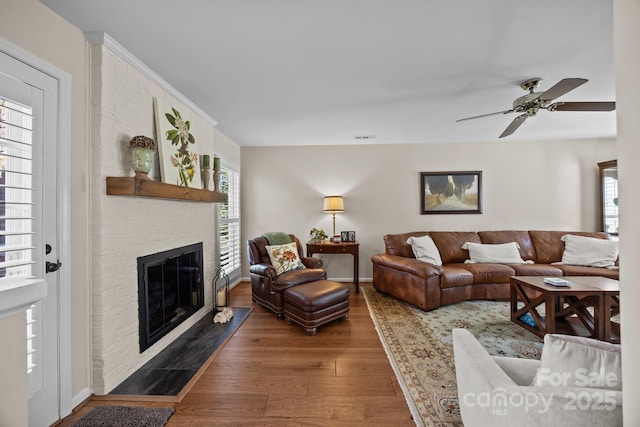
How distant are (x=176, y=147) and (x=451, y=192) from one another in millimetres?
4277

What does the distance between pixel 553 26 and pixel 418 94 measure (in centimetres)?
113

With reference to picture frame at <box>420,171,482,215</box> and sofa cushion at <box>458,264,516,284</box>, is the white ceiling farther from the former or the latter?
sofa cushion at <box>458,264,516,284</box>

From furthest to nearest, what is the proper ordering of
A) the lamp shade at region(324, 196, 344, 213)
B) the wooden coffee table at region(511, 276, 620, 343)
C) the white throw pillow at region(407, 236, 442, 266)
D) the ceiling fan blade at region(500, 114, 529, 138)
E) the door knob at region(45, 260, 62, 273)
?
the lamp shade at region(324, 196, 344, 213) → the white throw pillow at region(407, 236, 442, 266) → the ceiling fan blade at region(500, 114, 529, 138) → the wooden coffee table at region(511, 276, 620, 343) → the door knob at region(45, 260, 62, 273)

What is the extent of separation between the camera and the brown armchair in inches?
124

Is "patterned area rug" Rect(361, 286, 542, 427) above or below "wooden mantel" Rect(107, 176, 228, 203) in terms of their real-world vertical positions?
below

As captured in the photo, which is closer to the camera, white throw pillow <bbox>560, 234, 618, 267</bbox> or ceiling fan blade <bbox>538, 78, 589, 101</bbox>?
ceiling fan blade <bbox>538, 78, 589, 101</bbox>

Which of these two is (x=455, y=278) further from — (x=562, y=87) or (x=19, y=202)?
(x=19, y=202)

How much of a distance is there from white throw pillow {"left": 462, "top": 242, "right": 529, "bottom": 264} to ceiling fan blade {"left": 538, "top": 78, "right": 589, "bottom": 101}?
2.39 m

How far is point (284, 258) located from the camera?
349cm

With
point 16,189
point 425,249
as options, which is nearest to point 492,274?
point 425,249

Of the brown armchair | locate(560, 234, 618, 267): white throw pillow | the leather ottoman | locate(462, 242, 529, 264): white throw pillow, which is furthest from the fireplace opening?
locate(560, 234, 618, 267): white throw pillow

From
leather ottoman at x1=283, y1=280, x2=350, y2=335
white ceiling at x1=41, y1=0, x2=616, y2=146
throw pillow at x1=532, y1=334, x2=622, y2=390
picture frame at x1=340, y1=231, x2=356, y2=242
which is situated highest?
white ceiling at x1=41, y1=0, x2=616, y2=146

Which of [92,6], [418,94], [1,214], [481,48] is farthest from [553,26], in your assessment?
[1,214]

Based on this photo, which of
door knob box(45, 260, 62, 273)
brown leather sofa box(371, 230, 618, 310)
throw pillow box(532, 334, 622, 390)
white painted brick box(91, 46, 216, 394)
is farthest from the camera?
brown leather sofa box(371, 230, 618, 310)
